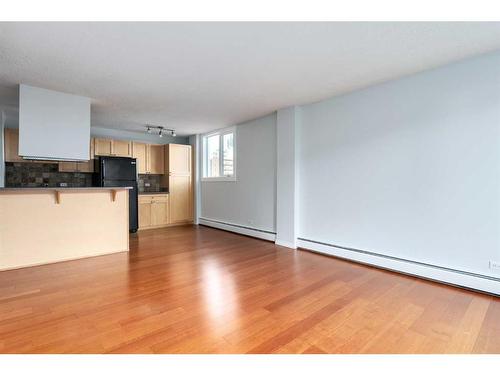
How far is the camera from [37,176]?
518cm

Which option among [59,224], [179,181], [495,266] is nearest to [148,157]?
[179,181]

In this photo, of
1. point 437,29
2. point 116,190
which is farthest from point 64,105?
point 437,29

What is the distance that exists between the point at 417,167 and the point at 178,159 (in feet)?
17.0

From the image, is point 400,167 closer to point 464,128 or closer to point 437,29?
point 464,128

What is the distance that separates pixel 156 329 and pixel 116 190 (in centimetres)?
270

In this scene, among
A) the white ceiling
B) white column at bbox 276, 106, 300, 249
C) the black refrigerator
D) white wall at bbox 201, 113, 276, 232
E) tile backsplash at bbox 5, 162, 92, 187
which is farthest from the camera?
the black refrigerator

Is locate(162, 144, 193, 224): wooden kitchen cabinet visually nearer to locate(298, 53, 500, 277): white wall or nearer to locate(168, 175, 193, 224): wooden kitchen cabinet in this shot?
locate(168, 175, 193, 224): wooden kitchen cabinet

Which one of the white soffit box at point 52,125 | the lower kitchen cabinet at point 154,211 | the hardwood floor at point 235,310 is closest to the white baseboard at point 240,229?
the lower kitchen cabinet at point 154,211

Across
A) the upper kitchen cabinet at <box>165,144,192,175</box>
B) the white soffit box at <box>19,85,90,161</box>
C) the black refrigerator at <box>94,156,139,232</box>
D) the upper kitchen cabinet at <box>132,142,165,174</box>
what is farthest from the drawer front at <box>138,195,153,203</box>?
the white soffit box at <box>19,85,90,161</box>

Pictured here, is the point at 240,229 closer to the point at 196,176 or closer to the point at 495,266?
the point at 196,176

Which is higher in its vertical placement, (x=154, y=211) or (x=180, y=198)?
(x=180, y=198)

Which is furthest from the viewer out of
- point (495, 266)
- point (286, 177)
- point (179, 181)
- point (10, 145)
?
point (179, 181)

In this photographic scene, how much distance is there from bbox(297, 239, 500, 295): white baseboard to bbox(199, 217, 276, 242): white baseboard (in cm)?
105

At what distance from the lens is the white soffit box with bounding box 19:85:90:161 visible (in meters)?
3.36
